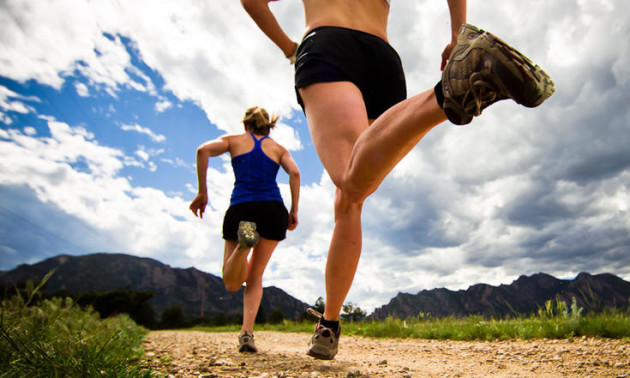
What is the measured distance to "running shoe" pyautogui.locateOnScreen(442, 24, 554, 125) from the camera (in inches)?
41.1

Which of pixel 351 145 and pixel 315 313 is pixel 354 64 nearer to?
pixel 351 145

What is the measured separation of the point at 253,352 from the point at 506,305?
3099 millimetres

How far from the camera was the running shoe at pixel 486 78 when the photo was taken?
3.42 feet

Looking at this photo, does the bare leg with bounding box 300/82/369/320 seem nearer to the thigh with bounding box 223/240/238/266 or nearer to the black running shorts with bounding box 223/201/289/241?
the black running shorts with bounding box 223/201/289/241

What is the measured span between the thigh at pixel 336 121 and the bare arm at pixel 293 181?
7.40 ft

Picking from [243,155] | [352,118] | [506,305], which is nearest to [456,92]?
[352,118]

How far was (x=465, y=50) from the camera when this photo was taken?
1.13 metres

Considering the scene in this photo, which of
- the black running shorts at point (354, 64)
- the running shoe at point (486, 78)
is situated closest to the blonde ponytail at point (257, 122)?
the black running shorts at point (354, 64)

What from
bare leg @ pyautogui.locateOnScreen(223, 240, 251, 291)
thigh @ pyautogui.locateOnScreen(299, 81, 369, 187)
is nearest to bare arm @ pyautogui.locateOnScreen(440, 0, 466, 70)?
thigh @ pyautogui.locateOnScreen(299, 81, 369, 187)

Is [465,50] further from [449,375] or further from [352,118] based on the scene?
[449,375]

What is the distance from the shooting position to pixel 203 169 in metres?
3.81

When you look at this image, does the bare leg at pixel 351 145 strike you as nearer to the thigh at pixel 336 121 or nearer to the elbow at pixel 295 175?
the thigh at pixel 336 121

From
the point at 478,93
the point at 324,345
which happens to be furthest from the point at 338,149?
the point at 324,345

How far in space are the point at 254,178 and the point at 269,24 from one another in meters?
1.75
